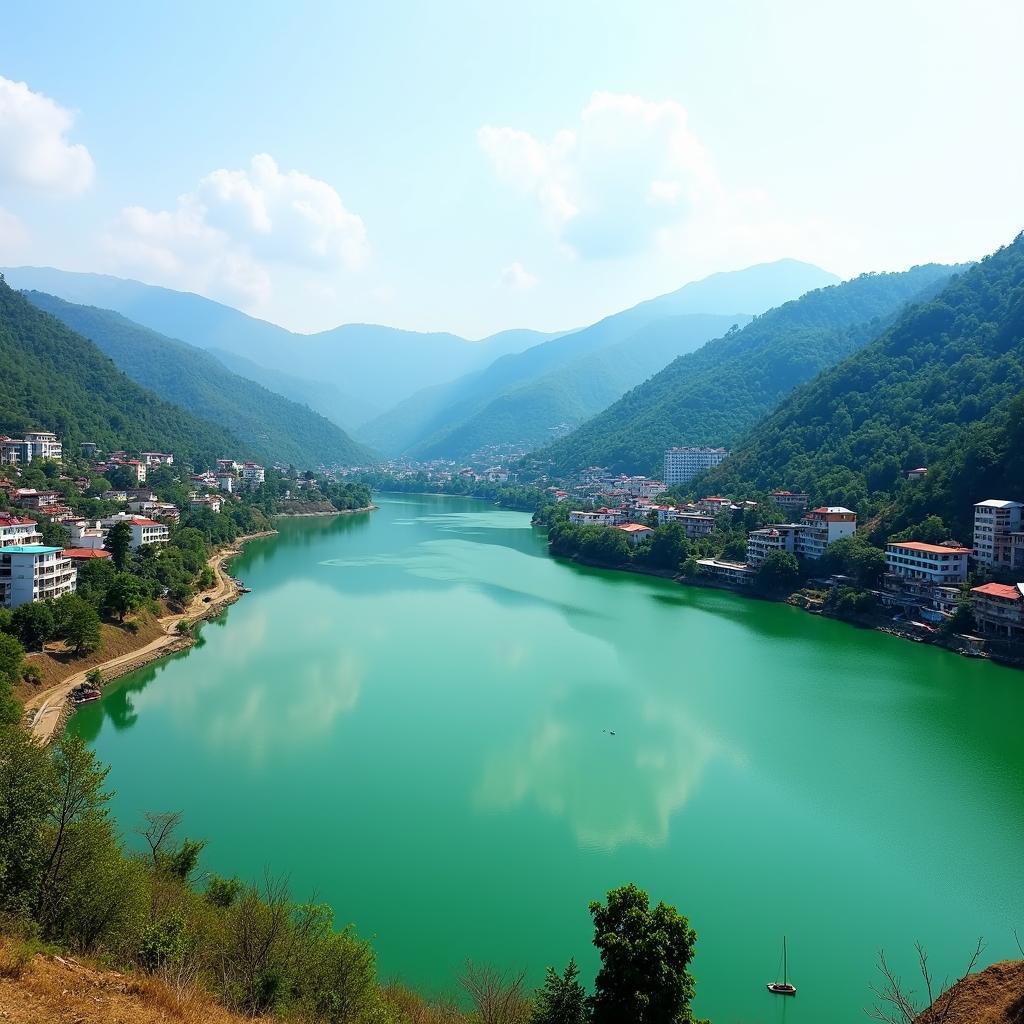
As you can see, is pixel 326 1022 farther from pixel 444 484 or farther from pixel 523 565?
pixel 444 484

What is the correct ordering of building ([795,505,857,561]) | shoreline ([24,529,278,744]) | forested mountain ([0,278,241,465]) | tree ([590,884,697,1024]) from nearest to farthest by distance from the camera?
1. tree ([590,884,697,1024])
2. shoreline ([24,529,278,744])
3. building ([795,505,857,561])
4. forested mountain ([0,278,241,465])

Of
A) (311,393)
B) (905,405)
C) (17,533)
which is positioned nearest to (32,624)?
(17,533)

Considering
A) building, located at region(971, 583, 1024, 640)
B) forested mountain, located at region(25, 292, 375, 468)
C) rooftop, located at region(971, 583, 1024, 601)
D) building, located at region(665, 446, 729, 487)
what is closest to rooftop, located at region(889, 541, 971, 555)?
rooftop, located at region(971, 583, 1024, 601)

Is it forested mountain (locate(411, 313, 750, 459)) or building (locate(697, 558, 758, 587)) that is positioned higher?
forested mountain (locate(411, 313, 750, 459))

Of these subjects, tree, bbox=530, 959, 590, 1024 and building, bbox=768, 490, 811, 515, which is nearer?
tree, bbox=530, 959, 590, 1024

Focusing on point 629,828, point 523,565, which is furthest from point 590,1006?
point 523,565

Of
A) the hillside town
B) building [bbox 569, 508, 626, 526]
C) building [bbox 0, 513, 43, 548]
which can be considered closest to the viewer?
the hillside town

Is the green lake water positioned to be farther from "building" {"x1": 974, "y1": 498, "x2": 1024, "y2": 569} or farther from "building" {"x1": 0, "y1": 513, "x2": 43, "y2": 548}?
"building" {"x1": 0, "y1": 513, "x2": 43, "y2": 548}
